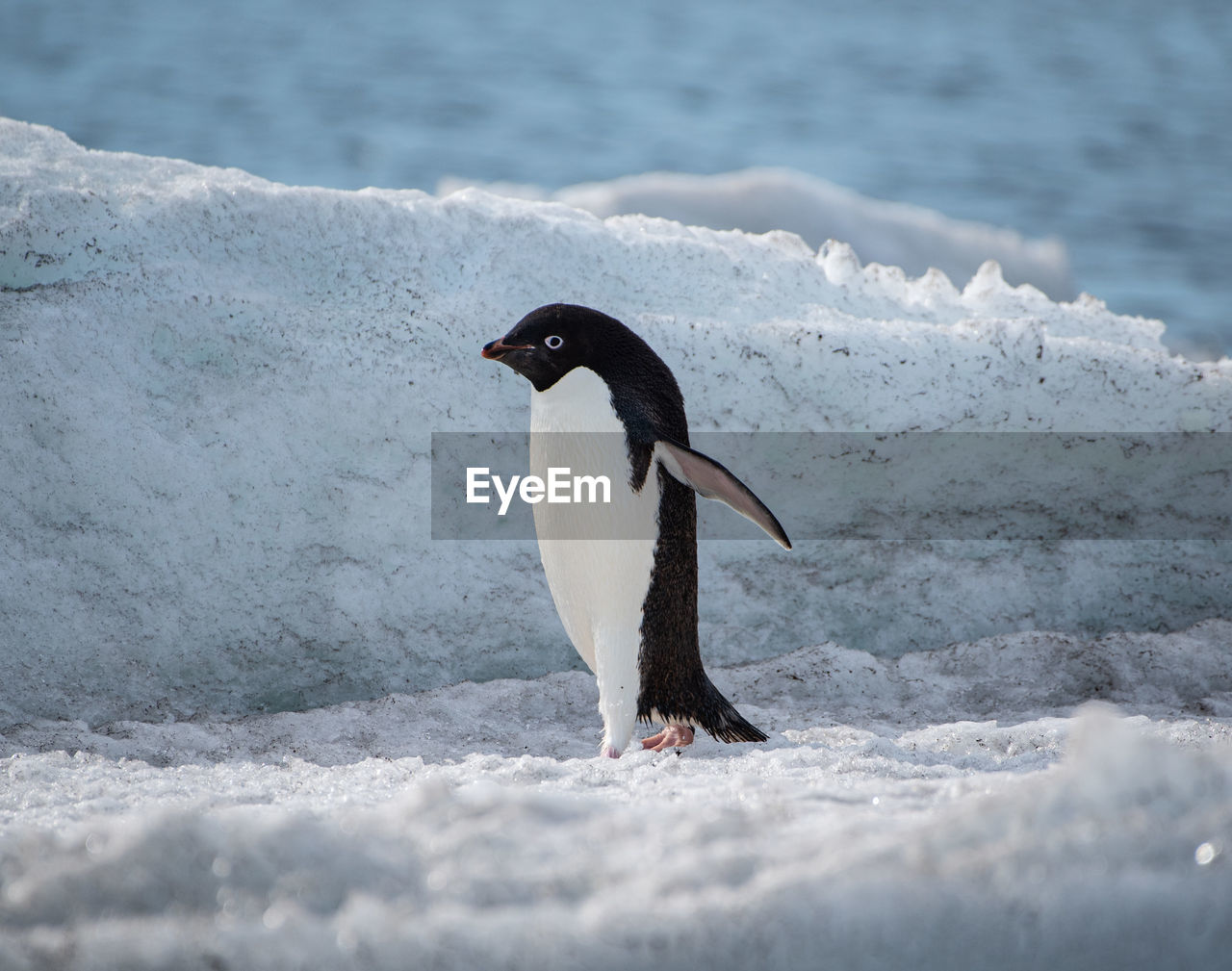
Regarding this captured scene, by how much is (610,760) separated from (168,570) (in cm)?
118

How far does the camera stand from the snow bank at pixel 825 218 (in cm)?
674

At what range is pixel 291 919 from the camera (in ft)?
3.81

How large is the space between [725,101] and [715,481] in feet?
106

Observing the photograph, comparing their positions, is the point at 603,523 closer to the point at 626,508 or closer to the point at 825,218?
the point at 626,508

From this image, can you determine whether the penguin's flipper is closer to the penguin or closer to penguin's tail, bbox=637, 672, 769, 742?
the penguin

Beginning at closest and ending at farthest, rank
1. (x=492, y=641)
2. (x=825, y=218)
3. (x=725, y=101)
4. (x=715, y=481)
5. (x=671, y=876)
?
(x=671, y=876)
(x=715, y=481)
(x=492, y=641)
(x=825, y=218)
(x=725, y=101)

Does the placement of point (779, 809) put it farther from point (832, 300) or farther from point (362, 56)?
point (362, 56)

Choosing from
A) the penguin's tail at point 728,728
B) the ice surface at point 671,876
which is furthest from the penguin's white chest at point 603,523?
the ice surface at point 671,876

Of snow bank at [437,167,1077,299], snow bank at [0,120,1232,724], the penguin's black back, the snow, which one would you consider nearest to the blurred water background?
snow bank at [437,167,1077,299]

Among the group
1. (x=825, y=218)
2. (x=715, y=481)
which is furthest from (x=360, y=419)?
(x=825, y=218)

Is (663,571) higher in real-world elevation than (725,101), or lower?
lower

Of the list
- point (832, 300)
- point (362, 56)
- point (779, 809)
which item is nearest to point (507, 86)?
→ point (362, 56)

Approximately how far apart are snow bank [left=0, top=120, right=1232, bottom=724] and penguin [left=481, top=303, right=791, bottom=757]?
1.86ft

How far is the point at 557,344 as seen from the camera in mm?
2055
